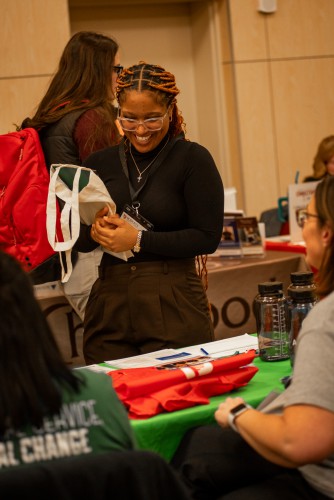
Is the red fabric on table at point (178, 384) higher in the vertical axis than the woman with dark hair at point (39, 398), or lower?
lower

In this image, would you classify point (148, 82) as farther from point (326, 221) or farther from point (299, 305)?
point (326, 221)

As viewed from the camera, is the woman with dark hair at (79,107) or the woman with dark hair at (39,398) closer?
the woman with dark hair at (39,398)

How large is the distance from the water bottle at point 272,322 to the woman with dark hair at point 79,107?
1.00 m

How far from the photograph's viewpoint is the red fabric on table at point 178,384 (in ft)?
6.20

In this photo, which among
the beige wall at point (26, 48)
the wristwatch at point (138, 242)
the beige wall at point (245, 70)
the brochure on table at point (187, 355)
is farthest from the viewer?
the beige wall at point (245, 70)

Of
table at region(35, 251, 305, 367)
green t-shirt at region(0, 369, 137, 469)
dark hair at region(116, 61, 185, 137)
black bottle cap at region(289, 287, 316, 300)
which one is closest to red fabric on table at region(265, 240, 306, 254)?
table at region(35, 251, 305, 367)

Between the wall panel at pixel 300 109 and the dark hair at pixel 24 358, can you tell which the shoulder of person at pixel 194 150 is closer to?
the dark hair at pixel 24 358

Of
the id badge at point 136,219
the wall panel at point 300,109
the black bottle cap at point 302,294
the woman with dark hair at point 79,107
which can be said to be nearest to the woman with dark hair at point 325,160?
the wall panel at point 300,109

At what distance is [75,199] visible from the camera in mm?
2529

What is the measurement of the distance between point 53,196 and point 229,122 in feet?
14.6

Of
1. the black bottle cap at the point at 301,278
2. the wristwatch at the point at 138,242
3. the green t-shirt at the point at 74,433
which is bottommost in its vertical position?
the green t-shirt at the point at 74,433

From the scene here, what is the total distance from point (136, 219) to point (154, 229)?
7cm

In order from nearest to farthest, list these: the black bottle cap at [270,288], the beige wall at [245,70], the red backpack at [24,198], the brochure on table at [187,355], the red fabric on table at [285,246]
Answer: the brochure on table at [187,355] < the black bottle cap at [270,288] < the red backpack at [24,198] < the red fabric on table at [285,246] < the beige wall at [245,70]

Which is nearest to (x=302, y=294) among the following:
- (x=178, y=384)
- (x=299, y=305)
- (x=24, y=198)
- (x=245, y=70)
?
(x=299, y=305)
